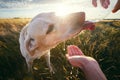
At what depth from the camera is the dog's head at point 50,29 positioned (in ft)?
4.61

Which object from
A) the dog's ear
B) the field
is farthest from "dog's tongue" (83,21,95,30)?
the field

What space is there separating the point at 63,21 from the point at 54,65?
1.90 m

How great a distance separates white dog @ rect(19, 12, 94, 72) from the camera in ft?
4.57

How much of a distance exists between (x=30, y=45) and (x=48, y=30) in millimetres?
150

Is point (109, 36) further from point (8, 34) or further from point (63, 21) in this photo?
point (63, 21)

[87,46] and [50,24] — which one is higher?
[50,24]

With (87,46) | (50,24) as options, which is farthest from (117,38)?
(50,24)

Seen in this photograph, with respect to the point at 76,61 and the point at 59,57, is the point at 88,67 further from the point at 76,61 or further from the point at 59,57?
the point at 59,57

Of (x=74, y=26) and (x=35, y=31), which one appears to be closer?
(x=74, y=26)

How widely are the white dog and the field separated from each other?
1.38 metres

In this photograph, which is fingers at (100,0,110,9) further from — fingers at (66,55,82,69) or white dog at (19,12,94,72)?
fingers at (66,55,82,69)

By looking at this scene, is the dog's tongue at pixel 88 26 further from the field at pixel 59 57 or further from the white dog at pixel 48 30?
the field at pixel 59 57

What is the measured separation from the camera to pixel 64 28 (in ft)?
4.88

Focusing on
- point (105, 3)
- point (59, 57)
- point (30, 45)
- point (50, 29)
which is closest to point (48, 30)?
point (50, 29)
